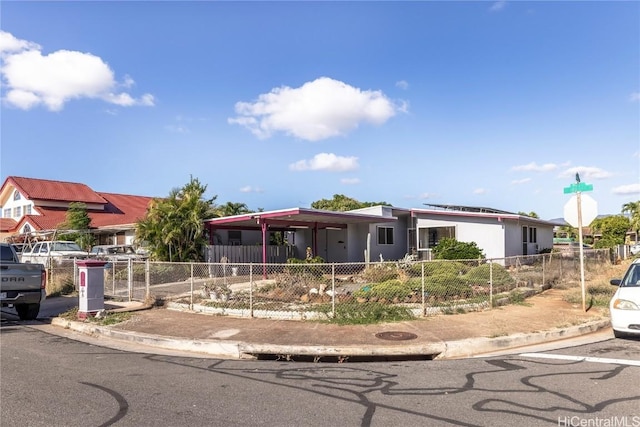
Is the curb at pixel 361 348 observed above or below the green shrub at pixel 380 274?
below

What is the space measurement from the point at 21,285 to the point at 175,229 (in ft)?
29.7

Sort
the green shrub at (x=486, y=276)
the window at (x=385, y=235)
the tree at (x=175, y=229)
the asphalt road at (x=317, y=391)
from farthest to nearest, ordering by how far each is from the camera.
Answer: the window at (x=385, y=235) → the tree at (x=175, y=229) → the green shrub at (x=486, y=276) → the asphalt road at (x=317, y=391)

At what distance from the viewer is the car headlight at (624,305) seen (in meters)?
7.96

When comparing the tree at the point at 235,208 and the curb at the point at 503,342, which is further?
the tree at the point at 235,208

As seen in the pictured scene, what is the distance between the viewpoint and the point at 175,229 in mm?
20281

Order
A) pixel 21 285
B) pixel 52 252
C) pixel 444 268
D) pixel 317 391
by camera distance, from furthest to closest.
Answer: pixel 52 252, pixel 444 268, pixel 21 285, pixel 317 391

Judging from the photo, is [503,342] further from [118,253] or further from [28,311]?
[118,253]

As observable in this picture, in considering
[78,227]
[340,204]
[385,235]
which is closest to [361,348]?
[385,235]

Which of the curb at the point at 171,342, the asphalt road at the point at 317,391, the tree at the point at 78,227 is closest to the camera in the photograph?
the asphalt road at the point at 317,391

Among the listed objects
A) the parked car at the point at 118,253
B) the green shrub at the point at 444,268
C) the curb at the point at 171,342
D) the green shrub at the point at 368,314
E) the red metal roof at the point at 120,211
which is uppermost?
the red metal roof at the point at 120,211

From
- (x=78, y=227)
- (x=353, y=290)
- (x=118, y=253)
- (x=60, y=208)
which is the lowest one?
(x=353, y=290)

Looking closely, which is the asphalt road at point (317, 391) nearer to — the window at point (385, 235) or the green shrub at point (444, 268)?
the green shrub at point (444, 268)

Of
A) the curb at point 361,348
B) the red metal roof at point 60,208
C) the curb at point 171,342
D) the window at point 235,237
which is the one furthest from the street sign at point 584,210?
the red metal roof at point 60,208

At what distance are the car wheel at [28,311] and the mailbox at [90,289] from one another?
5.13 ft
